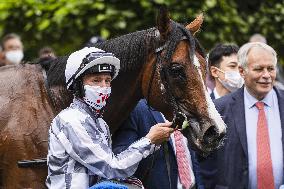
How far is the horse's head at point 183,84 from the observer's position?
5469 millimetres

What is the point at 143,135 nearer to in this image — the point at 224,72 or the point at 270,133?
the point at 270,133

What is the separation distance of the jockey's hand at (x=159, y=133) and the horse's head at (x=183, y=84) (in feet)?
0.97

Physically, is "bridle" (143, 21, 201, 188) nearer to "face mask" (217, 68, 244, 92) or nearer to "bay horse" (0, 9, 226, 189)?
"bay horse" (0, 9, 226, 189)

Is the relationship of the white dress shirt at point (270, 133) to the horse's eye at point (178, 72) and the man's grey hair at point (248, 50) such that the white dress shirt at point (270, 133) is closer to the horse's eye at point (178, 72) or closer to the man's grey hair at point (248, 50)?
the man's grey hair at point (248, 50)

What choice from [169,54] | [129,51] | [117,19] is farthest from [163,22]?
[117,19]

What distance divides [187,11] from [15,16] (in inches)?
112

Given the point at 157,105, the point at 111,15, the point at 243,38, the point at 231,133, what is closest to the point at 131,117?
the point at 157,105

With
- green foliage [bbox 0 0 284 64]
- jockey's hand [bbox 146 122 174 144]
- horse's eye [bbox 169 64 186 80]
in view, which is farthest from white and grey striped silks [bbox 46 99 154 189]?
green foliage [bbox 0 0 284 64]

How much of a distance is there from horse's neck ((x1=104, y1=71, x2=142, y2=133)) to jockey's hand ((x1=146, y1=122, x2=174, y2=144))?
0.64 m

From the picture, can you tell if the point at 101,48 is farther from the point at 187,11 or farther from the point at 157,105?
the point at 187,11

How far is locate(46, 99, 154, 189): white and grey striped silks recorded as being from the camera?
494 centimetres

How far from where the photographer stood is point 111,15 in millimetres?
11797

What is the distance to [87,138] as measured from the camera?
4953 millimetres

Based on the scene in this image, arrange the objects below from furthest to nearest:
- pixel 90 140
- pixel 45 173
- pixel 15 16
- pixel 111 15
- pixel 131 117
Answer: pixel 15 16 < pixel 111 15 < pixel 131 117 < pixel 45 173 < pixel 90 140
